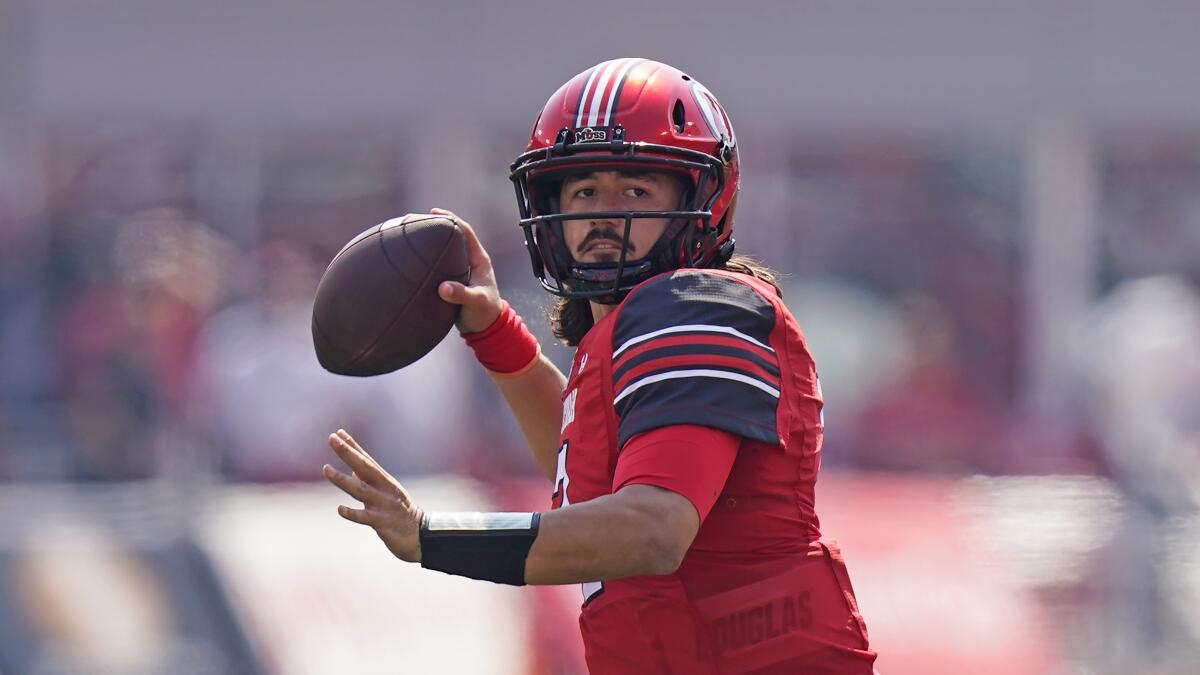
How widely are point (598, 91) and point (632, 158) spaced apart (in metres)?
0.19

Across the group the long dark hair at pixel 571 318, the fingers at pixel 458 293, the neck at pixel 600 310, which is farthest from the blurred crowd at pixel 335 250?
the fingers at pixel 458 293

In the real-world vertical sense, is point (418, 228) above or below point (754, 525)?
above

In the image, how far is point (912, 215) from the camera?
448 inches

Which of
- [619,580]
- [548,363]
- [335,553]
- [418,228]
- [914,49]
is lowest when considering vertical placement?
[335,553]

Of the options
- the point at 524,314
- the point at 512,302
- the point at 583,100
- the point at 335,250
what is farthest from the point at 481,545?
the point at 335,250

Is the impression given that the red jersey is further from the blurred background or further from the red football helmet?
the blurred background

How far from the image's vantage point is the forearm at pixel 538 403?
3637mm

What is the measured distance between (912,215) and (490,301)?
8.35 metres

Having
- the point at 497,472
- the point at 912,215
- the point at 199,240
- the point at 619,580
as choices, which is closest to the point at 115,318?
the point at 199,240

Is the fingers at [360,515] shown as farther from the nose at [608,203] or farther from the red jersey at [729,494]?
the nose at [608,203]

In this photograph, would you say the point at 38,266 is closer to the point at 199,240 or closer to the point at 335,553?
the point at 199,240

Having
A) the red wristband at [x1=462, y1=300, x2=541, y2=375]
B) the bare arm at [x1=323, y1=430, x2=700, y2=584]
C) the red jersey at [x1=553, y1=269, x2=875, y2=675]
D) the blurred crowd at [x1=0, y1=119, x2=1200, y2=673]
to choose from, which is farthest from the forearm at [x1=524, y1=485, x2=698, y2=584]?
the blurred crowd at [x1=0, y1=119, x2=1200, y2=673]

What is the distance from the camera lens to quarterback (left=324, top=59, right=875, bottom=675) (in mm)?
2576

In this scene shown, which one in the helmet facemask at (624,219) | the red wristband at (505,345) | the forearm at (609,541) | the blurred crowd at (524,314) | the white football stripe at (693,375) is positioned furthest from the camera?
the blurred crowd at (524,314)
